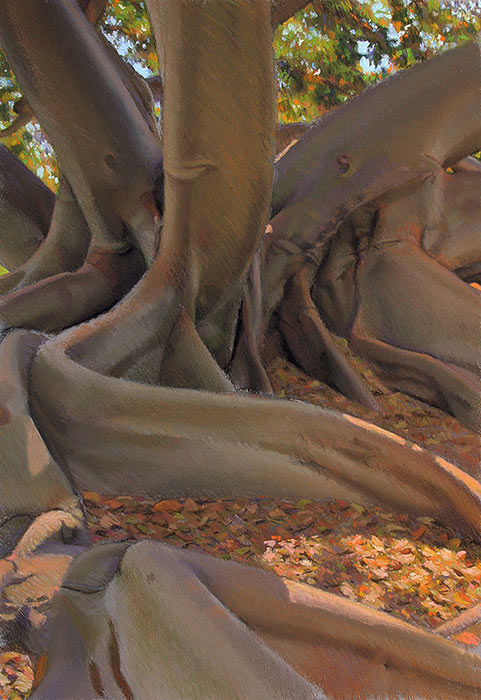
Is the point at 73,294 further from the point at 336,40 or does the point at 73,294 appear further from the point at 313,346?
the point at 336,40

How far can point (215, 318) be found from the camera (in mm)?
3912

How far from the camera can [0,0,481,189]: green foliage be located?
5844mm

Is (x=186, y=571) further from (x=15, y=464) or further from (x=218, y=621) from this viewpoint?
(x=15, y=464)

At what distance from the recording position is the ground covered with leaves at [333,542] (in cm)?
259

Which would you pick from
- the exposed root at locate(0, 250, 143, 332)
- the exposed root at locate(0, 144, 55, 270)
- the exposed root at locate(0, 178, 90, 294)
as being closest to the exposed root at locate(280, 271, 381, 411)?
the exposed root at locate(0, 250, 143, 332)

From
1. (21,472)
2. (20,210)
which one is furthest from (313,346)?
(21,472)

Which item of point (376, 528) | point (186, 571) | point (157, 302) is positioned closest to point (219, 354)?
point (157, 302)

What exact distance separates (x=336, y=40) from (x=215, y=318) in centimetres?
349

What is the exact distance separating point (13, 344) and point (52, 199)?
Result: 225 cm

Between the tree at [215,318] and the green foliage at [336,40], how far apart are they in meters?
1.19

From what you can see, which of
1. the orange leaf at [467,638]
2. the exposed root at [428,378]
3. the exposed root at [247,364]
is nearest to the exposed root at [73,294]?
the exposed root at [247,364]

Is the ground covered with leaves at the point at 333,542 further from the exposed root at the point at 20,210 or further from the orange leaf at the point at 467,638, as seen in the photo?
the exposed root at the point at 20,210

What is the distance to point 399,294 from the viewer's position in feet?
16.0

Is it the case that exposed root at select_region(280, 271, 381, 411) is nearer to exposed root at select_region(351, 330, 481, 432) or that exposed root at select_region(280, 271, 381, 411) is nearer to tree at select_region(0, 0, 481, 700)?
tree at select_region(0, 0, 481, 700)
